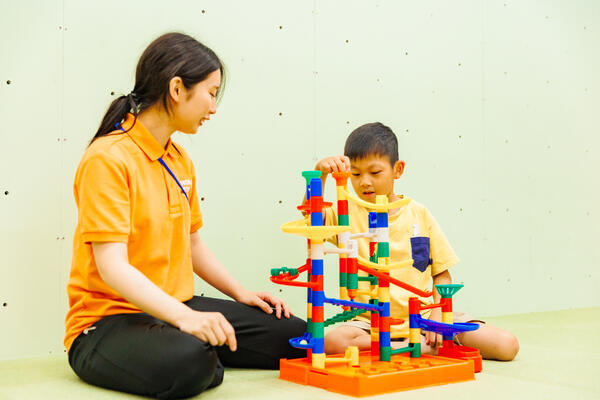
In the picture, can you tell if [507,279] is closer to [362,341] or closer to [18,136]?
[362,341]

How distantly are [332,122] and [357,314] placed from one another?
83 centimetres

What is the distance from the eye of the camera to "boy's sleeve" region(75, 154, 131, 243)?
117 cm

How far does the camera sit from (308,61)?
2002 mm

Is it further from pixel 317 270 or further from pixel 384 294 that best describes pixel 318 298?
pixel 384 294

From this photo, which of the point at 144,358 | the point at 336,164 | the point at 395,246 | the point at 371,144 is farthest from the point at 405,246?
the point at 144,358

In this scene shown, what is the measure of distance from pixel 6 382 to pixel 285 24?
48.4 inches

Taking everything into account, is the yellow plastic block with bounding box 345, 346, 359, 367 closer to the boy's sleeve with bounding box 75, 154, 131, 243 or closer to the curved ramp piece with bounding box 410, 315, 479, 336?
the curved ramp piece with bounding box 410, 315, 479, 336

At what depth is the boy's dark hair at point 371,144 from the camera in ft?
5.29

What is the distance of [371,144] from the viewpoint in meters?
1.61

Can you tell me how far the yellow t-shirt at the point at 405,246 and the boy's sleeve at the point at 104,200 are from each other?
0.57m

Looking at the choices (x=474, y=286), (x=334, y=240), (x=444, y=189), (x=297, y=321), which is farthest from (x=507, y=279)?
(x=297, y=321)

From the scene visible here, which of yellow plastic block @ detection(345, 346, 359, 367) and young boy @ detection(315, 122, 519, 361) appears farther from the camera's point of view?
young boy @ detection(315, 122, 519, 361)

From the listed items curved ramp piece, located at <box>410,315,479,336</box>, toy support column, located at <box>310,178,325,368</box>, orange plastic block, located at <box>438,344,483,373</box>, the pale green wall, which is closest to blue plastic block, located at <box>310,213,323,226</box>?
toy support column, located at <box>310,178,325,368</box>

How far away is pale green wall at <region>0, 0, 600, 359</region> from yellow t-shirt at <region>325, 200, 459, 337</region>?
1.09 ft
